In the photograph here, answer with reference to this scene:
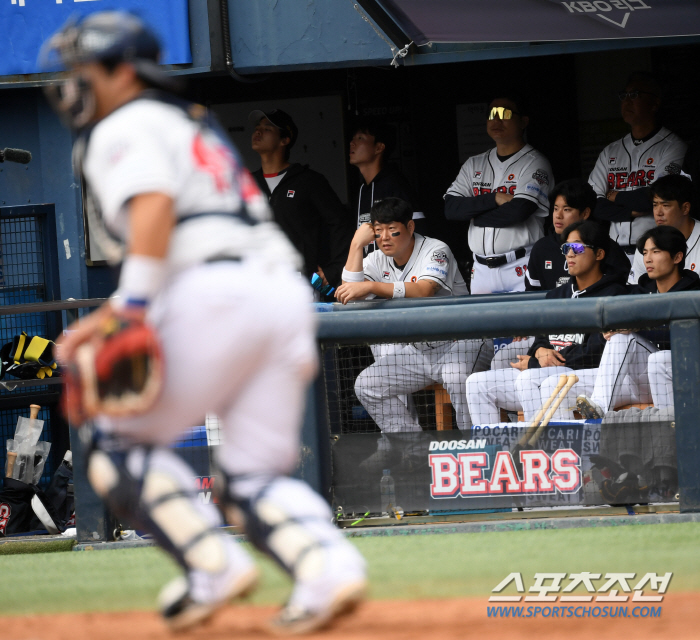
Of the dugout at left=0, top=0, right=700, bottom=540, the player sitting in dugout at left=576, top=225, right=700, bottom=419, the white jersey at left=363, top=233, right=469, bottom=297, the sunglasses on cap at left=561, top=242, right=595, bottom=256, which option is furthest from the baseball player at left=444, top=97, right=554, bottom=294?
the player sitting in dugout at left=576, top=225, right=700, bottom=419

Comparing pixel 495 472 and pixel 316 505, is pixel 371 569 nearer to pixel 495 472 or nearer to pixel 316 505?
pixel 495 472

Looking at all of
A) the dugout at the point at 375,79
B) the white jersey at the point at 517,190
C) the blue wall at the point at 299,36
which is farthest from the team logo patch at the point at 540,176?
the blue wall at the point at 299,36

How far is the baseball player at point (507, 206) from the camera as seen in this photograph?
670 cm

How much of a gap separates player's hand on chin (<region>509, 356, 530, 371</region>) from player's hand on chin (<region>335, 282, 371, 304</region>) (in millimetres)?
1349

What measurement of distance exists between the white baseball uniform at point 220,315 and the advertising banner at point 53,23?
16.8 ft

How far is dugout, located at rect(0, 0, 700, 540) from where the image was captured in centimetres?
632

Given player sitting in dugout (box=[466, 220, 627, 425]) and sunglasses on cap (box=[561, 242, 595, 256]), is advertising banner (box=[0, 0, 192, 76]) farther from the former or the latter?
player sitting in dugout (box=[466, 220, 627, 425])

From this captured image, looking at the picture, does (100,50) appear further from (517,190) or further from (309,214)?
(309,214)

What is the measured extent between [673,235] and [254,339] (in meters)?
3.57

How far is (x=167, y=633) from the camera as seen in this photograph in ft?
9.45

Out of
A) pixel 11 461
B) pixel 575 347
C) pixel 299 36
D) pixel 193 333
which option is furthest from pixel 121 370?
pixel 299 36

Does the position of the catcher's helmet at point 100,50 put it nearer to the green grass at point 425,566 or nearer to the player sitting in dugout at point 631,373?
the green grass at point 425,566

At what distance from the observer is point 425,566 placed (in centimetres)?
400

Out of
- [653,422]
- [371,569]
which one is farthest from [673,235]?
[371,569]
